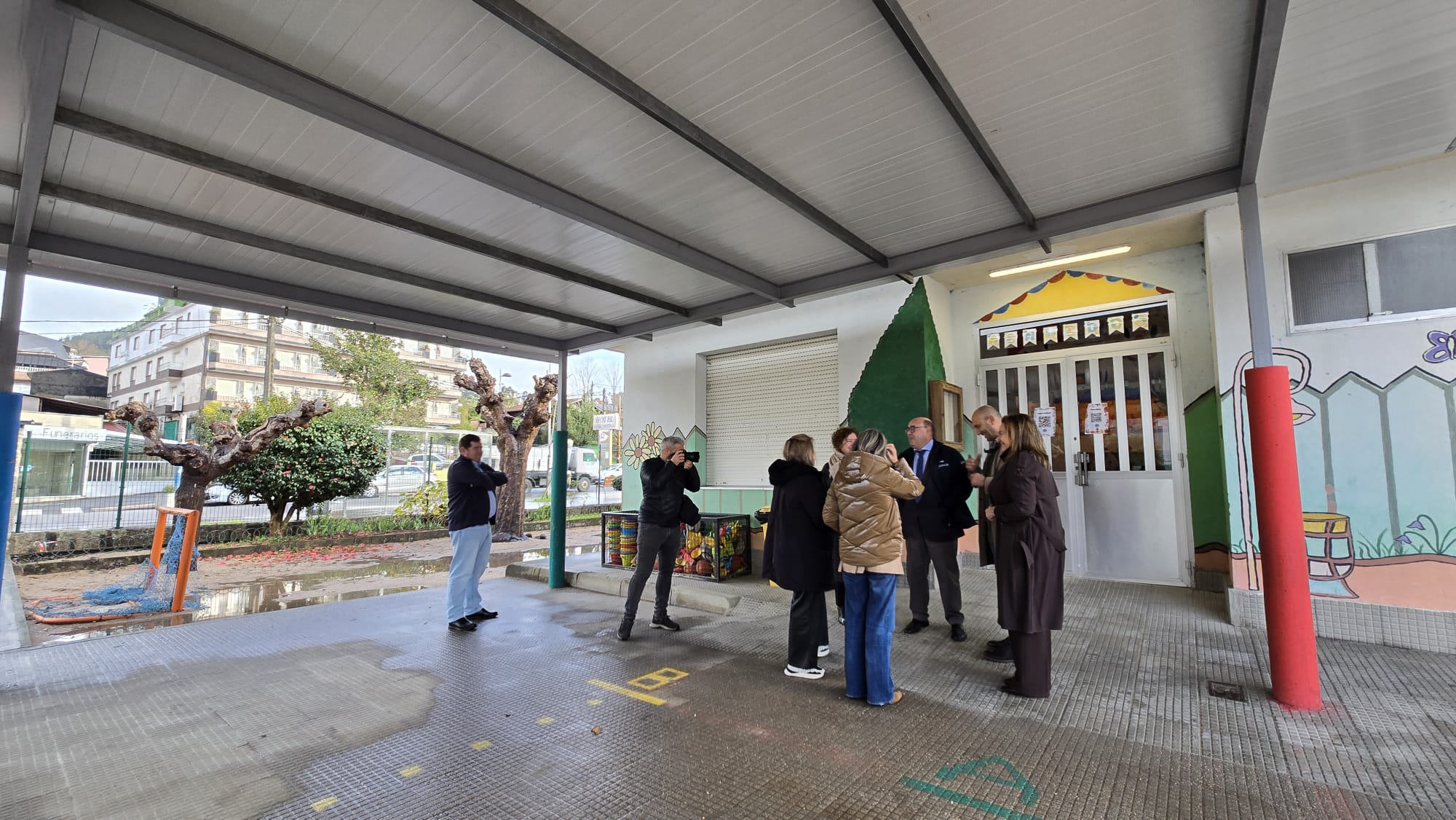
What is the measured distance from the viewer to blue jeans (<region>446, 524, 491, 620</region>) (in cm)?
596

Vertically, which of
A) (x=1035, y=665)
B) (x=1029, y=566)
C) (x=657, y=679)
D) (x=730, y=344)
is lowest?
(x=657, y=679)

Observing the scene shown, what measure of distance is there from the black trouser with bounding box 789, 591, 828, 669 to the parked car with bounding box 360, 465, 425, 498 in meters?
13.7

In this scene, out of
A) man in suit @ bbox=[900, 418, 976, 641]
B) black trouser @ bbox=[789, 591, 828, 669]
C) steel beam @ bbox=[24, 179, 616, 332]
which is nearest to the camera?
steel beam @ bbox=[24, 179, 616, 332]

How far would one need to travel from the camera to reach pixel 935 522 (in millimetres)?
5277

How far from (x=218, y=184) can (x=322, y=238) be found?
0.94m

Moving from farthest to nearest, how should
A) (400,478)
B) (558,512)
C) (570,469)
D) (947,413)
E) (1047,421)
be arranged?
(570,469), (400,478), (558,512), (947,413), (1047,421)

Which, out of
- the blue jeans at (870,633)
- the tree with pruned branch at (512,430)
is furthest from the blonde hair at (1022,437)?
the tree with pruned branch at (512,430)

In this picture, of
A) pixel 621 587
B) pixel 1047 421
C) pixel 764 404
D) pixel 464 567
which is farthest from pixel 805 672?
pixel 764 404

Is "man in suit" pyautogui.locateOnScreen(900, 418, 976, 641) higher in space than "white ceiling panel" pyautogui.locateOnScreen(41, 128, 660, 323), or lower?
lower

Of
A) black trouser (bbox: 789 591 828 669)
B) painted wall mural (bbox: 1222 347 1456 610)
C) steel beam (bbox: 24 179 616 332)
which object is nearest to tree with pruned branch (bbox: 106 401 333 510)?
steel beam (bbox: 24 179 616 332)

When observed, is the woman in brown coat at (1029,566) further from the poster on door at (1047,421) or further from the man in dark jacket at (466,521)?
the man in dark jacket at (466,521)

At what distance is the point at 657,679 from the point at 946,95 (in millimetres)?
4259

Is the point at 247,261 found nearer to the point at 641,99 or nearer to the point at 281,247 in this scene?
the point at 281,247

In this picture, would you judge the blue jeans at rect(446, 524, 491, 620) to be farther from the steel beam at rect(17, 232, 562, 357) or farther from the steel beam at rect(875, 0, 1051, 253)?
the steel beam at rect(875, 0, 1051, 253)
